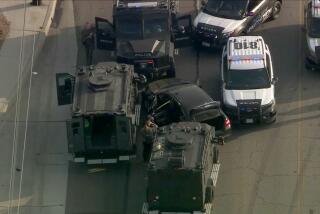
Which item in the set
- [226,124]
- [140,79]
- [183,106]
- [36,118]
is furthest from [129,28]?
[226,124]

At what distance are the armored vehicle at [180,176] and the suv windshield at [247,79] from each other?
452 centimetres

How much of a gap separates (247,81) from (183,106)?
261 centimetres

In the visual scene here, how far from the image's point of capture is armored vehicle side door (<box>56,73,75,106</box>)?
88.3ft

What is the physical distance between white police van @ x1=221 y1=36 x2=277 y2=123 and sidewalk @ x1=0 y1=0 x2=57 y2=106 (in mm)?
7050

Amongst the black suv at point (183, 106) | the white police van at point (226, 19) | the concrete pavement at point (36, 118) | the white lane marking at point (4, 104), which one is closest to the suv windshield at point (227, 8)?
the white police van at point (226, 19)

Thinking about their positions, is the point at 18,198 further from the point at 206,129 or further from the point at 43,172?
the point at 206,129

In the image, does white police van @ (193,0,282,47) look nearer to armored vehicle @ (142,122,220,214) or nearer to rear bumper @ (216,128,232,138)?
rear bumper @ (216,128,232,138)

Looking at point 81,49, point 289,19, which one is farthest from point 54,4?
point 289,19

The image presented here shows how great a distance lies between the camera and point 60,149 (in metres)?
27.1

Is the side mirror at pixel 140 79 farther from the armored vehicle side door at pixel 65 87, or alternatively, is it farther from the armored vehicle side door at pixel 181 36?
the armored vehicle side door at pixel 181 36

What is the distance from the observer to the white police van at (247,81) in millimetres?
27062

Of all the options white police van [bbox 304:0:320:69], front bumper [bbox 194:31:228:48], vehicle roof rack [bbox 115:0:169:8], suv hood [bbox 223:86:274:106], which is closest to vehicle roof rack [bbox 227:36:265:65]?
suv hood [bbox 223:86:274:106]

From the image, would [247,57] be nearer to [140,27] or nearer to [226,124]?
[226,124]

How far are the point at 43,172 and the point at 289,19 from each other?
12.3 m
